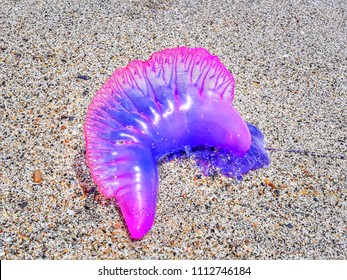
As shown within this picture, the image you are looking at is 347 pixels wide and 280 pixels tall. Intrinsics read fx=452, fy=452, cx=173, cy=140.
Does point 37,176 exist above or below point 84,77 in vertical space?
below

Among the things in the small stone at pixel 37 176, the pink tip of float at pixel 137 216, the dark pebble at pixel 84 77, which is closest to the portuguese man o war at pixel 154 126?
the pink tip of float at pixel 137 216

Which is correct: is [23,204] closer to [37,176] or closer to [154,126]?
[37,176]

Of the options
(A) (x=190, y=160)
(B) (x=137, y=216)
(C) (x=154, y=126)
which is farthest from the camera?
(A) (x=190, y=160)

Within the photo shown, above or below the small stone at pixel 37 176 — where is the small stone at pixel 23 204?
below

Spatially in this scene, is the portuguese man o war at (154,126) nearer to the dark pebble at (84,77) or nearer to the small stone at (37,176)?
the small stone at (37,176)

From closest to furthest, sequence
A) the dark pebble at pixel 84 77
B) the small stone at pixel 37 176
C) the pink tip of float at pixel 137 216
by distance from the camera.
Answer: the pink tip of float at pixel 137 216 < the small stone at pixel 37 176 < the dark pebble at pixel 84 77

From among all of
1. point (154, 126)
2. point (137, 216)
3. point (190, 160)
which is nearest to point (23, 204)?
point (137, 216)
